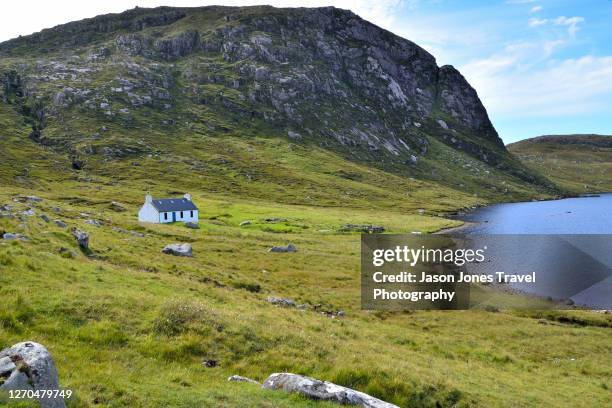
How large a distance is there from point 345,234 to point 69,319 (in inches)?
3415

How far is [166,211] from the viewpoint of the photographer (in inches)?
3863

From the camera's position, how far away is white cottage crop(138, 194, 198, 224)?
97250 millimetres

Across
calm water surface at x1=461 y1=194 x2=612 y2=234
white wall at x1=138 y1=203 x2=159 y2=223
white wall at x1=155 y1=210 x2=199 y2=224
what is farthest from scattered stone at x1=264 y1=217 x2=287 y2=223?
calm water surface at x1=461 y1=194 x2=612 y2=234

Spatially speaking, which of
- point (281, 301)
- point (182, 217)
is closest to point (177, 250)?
point (281, 301)

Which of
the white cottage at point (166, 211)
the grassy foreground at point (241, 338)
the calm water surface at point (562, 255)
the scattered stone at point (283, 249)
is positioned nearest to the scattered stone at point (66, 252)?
the grassy foreground at point (241, 338)

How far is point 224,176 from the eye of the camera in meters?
193

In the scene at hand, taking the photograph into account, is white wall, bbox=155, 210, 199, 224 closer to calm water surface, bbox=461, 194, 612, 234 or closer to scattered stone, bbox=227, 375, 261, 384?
calm water surface, bbox=461, 194, 612, 234

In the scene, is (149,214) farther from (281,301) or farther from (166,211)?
(281,301)

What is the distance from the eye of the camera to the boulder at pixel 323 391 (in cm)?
1438

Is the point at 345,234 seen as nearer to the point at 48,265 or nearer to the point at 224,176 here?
the point at 48,265

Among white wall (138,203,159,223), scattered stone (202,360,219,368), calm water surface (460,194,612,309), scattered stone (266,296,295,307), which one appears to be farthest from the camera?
white wall (138,203,159,223)

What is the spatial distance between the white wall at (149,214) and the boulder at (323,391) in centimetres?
8805

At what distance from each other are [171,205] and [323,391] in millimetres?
92000

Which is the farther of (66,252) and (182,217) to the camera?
(182,217)
